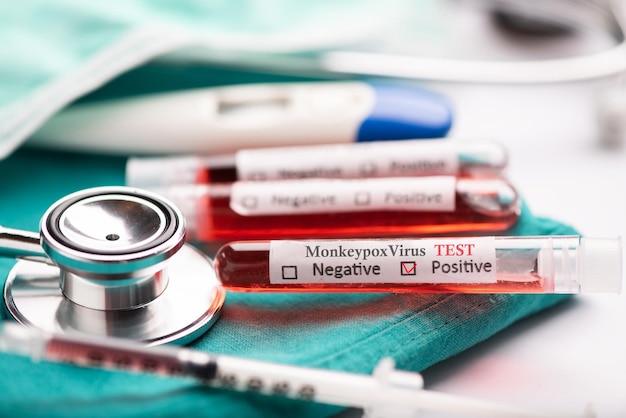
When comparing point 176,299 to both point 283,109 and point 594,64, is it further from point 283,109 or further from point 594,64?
point 594,64

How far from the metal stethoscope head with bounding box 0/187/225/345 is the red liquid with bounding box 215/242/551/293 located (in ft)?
0.07

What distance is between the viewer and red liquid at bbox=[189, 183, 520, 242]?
641 mm

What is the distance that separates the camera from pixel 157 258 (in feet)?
1.68

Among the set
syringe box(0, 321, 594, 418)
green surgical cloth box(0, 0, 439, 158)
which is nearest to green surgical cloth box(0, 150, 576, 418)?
syringe box(0, 321, 594, 418)

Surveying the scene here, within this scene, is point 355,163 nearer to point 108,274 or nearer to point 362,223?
point 362,223

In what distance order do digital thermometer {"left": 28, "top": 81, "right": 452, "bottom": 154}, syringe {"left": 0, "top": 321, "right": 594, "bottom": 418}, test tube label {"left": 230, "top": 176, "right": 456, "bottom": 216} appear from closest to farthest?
syringe {"left": 0, "top": 321, "right": 594, "bottom": 418}
test tube label {"left": 230, "top": 176, "right": 456, "bottom": 216}
digital thermometer {"left": 28, "top": 81, "right": 452, "bottom": 154}

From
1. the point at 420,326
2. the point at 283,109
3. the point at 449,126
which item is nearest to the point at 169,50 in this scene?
the point at 283,109

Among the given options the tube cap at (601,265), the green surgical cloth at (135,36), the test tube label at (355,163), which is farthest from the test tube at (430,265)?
the green surgical cloth at (135,36)

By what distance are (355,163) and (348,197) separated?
6 centimetres

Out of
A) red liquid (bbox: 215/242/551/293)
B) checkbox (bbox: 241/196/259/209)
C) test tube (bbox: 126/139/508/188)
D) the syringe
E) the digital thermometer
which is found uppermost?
the digital thermometer

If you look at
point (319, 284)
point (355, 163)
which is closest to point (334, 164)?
point (355, 163)

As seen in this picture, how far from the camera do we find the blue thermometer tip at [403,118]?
76 cm

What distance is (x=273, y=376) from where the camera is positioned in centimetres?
48

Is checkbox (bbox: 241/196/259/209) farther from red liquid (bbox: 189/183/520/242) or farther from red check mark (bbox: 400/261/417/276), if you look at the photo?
red check mark (bbox: 400/261/417/276)
